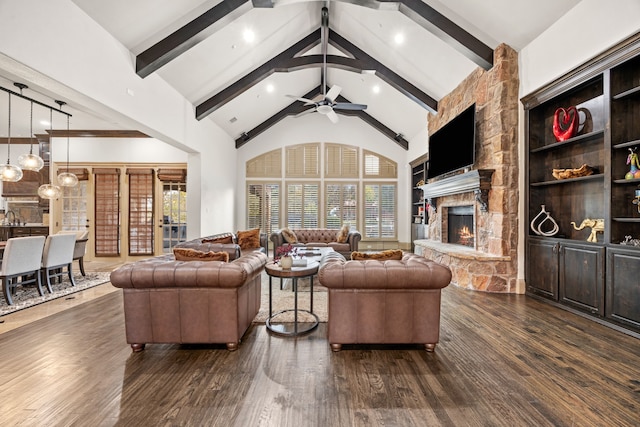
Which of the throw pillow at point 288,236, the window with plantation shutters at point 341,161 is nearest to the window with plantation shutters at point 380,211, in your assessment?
the window with plantation shutters at point 341,161

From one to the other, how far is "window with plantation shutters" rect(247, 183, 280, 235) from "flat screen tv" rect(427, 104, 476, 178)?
496 centimetres

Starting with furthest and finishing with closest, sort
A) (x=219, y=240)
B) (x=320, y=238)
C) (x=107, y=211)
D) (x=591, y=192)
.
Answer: (x=320, y=238) → (x=107, y=211) → (x=219, y=240) → (x=591, y=192)

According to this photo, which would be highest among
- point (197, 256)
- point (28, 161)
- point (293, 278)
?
point (28, 161)

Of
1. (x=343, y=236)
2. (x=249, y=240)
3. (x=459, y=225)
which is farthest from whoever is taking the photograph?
(x=343, y=236)

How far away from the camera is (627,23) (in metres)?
2.80

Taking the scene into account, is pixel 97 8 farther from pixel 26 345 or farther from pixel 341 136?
pixel 341 136

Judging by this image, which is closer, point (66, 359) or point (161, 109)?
point (66, 359)

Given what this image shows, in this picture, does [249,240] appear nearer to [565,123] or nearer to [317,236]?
[317,236]

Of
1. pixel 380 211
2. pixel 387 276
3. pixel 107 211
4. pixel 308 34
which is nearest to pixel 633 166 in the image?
pixel 387 276

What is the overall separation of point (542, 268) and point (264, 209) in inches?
291

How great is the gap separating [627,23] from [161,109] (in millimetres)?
5874

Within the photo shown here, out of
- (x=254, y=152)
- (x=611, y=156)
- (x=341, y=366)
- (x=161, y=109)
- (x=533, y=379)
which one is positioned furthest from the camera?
(x=254, y=152)

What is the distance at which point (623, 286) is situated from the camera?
2932mm

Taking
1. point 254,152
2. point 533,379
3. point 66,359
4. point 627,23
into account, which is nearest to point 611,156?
point 627,23
